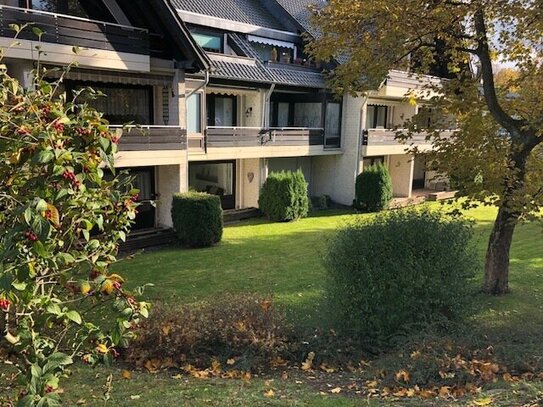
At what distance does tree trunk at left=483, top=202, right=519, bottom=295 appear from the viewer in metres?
10.2

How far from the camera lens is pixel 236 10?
22.8 meters

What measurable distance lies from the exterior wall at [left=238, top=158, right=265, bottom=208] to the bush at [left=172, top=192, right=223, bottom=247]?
6718 mm

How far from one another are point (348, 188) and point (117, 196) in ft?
72.3

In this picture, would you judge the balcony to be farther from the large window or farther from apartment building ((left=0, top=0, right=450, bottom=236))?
the large window

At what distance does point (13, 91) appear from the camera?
10.6ft

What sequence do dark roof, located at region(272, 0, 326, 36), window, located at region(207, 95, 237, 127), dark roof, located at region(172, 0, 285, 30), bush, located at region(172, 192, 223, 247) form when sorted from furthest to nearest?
dark roof, located at region(272, 0, 326, 36) → window, located at region(207, 95, 237, 127) → dark roof, located at region(172, 0, 285, 30) → bush, located at region(172, 192, 223, 247)

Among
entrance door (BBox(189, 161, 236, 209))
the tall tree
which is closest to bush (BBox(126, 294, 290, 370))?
the tall tree

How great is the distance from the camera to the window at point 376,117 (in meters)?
27.6

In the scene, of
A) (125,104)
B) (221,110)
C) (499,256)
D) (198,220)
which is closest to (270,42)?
(221,110)

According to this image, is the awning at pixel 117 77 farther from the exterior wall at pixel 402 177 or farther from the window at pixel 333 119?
the exterior wall at pixel 402 177

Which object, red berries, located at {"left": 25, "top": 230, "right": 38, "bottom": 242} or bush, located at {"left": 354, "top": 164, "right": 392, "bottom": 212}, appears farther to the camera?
bush, located at {"left": 354, "top": 164, "right": 392, "bottom": 212}

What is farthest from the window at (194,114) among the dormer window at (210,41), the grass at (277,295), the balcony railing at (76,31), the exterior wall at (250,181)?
the grass at (277,295)

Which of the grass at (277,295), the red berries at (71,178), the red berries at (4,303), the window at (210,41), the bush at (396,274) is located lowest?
the grass at (277,295)

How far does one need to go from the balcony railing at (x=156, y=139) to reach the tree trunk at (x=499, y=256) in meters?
9.84
